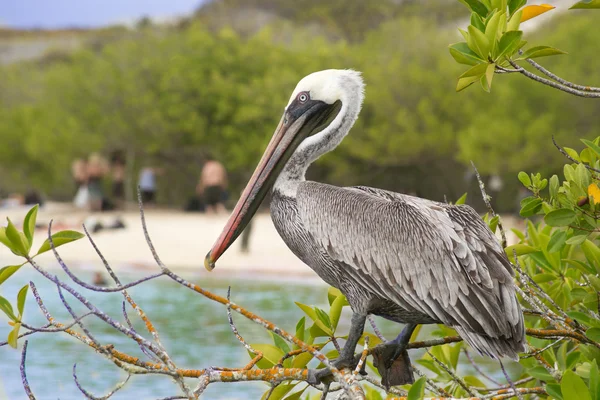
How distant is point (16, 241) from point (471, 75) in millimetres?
1085

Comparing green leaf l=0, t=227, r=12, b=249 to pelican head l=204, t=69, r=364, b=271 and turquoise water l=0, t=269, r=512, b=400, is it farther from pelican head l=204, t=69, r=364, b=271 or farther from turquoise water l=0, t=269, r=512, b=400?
turquoise water l=0, t=269, r=512, b=400

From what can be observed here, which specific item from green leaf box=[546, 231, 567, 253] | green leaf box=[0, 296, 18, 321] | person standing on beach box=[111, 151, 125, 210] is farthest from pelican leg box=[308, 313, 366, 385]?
person standing on beach box=[111, 151, 125, 210]

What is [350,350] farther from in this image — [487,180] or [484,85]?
[487,180]

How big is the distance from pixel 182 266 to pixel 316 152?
1264 cm

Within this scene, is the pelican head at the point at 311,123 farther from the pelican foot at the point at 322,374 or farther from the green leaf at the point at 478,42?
the green leaf at the point at 478,42

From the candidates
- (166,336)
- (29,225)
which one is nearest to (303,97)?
(29,225)

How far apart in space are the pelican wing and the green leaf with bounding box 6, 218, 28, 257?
0.79 m

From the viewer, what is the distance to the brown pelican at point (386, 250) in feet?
7.17

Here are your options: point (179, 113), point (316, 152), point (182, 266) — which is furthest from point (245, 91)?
point (316, 152)

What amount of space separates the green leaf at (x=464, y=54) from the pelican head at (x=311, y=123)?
2.48ft

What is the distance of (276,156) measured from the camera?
2.69 metres

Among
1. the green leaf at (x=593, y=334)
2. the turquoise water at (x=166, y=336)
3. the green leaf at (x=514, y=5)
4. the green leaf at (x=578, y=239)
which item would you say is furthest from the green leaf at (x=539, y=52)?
the turquoise water at (x=166, y=336)

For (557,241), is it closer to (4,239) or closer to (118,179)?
(4,239)

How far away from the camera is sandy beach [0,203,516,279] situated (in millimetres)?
15062
